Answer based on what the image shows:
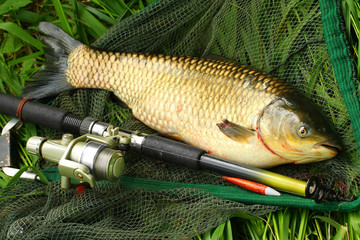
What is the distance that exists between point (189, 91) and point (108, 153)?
556 mm

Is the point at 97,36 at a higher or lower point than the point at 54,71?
higher

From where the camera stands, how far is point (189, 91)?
87.6 inches

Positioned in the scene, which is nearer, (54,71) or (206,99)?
(206,99)

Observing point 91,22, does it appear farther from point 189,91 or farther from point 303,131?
point 303,131

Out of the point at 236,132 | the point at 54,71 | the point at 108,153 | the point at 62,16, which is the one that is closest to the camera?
the point at 108,153

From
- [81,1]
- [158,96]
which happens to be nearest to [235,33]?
[158,96]

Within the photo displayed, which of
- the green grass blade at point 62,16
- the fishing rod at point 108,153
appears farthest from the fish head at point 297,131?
the green grass blade at point 62,16

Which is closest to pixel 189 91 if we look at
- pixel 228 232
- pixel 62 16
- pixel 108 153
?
pixel 108 153

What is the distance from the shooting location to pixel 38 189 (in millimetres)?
2225

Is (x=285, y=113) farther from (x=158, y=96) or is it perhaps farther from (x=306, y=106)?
(x=158, y=96)

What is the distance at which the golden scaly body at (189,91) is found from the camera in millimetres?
2062

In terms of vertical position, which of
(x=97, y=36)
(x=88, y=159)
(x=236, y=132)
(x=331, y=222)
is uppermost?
(x=97, y=36)

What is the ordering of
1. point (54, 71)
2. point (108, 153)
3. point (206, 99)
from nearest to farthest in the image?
point (108, 153) → point (206, 99) → point (54, 71)

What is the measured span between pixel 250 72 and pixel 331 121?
0.43 m
